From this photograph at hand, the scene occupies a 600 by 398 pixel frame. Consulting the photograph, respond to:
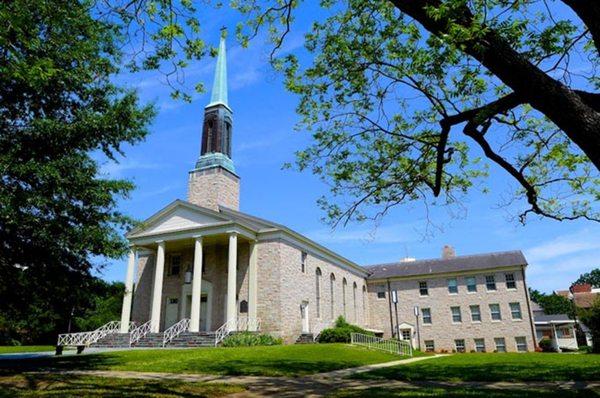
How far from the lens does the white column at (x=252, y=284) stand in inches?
1118

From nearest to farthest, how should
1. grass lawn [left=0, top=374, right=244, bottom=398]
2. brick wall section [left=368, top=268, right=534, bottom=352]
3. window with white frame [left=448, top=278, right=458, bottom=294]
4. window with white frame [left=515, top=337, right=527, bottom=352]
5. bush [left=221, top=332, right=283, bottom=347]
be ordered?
grass lawn [left=0, top=374, right=244, bottom=398]
bush [left=221, top=332, right=283, bottom=347]
window with white frame [left=515, top=337, right=527, bottom=352]
brick wall section [left=368, top=268, right=534, bottom=352]
window with white frame [left=448, top=278, right=458, bottom=294]

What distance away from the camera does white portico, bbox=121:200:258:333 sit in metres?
28.2

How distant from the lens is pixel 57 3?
7262 mm

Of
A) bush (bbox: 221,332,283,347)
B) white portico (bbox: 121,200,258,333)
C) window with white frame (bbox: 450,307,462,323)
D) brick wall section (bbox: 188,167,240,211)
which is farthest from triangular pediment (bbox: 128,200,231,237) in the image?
window with white frame (bbox: 450,307,462,323)

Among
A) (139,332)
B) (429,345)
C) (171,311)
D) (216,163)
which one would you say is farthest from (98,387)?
(429,345)

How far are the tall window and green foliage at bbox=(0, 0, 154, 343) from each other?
35.0 m

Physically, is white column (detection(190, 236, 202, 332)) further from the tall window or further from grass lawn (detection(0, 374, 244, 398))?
the tall window

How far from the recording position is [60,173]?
11.4 metres

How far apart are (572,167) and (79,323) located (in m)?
Answer: 41.0

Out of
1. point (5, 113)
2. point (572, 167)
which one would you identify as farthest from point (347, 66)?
point (5, 113)

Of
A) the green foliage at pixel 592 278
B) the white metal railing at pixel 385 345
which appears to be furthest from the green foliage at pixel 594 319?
the green foliage at pixel 592 278

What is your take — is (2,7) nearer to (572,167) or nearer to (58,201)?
(58,201)

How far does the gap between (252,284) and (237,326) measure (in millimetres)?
2897

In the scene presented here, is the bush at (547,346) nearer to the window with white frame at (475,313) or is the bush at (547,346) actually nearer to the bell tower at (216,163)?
the window with white frame at (475,313)
